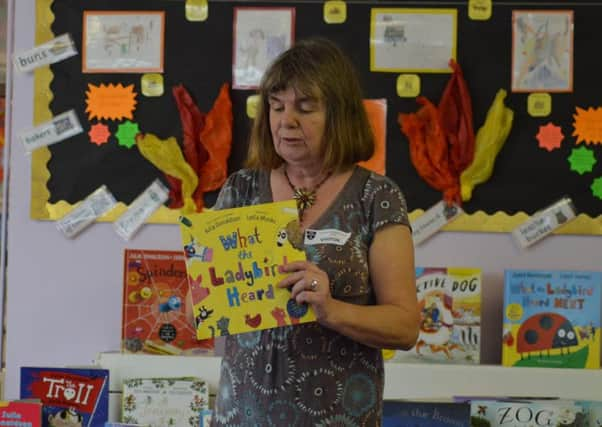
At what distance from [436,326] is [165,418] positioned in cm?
81

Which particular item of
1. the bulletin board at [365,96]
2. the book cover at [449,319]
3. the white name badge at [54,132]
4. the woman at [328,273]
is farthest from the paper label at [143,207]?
the woman at [328,273]

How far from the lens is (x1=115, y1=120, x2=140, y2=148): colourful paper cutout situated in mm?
2865

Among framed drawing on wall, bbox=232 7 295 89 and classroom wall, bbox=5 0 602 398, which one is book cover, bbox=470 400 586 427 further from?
framed drawing on wall, bbox=232 7 295 89

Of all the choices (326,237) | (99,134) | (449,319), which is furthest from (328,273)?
(99,134)

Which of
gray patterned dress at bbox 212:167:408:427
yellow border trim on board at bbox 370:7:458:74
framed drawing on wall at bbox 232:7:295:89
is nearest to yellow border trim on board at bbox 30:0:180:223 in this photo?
framed drawing on wall at bbox 232:7:295:89

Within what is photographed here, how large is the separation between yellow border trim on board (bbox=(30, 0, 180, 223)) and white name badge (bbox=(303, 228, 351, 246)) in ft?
5.47

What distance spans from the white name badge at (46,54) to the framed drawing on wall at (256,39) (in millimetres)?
526

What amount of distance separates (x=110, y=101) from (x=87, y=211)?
0.35m

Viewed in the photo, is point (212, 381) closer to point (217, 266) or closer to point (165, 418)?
point (165, 418)

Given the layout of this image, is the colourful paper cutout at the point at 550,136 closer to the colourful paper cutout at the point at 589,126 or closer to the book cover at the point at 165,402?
the colourful paper cutout at the point at 589,126

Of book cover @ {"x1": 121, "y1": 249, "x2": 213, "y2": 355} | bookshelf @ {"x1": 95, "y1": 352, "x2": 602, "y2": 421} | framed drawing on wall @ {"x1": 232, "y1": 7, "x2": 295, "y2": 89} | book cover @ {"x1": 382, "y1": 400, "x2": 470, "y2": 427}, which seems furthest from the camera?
framed drawing on wall @ {"x1": 232, "y1": 7, "x2": 295, "y2": 89}

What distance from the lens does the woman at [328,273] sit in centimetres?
133

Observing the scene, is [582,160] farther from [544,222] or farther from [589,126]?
[544,222]

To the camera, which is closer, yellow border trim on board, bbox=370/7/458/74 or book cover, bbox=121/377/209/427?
book cover, bbox=121/377/209/427
